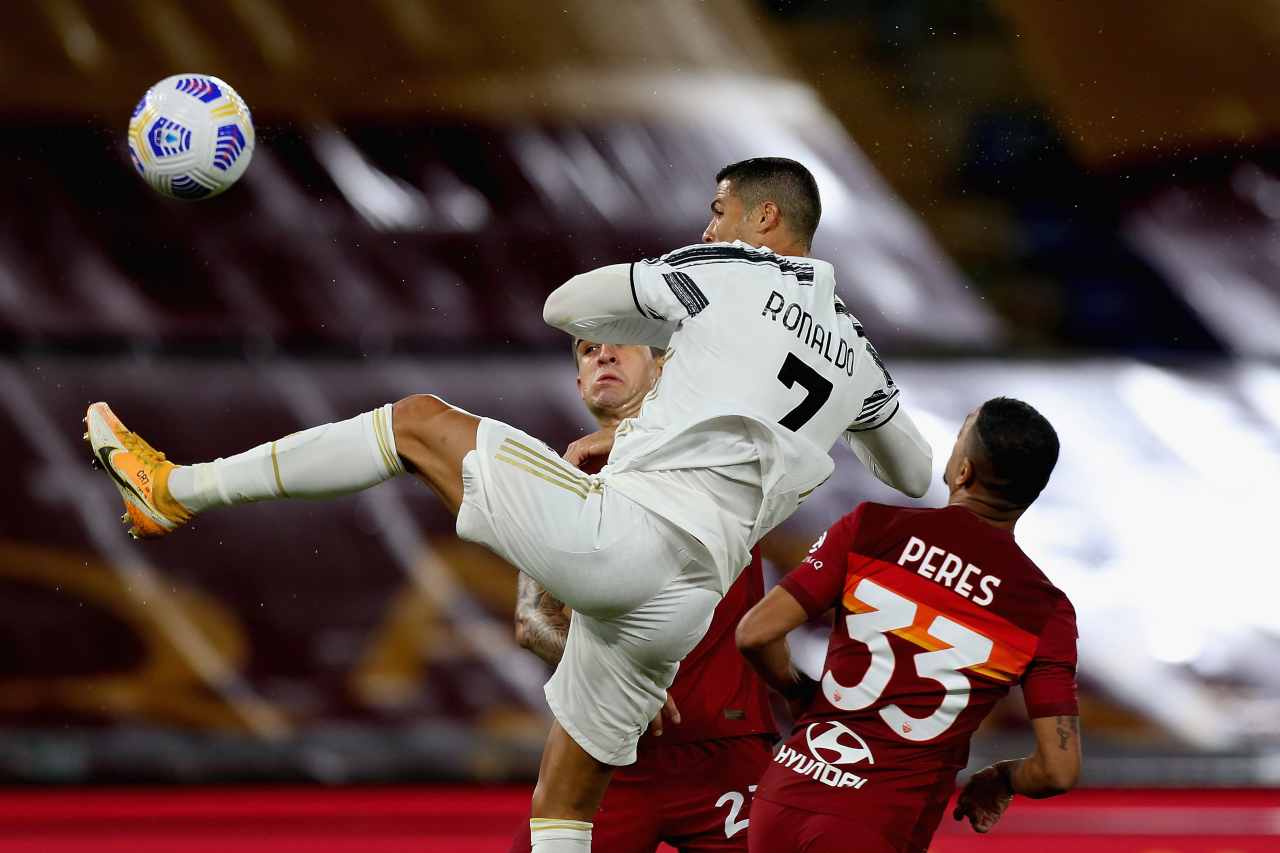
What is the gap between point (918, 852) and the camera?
2.85 m

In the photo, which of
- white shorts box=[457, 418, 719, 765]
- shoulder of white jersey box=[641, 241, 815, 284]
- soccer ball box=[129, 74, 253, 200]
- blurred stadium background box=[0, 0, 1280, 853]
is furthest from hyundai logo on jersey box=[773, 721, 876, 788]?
blurred stadium background box=[0, 0, 1280, 853]

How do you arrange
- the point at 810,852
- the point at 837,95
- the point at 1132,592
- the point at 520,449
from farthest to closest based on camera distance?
the point at 837,95, the point at 1132,592, the point at 520,449, the point at 810,852

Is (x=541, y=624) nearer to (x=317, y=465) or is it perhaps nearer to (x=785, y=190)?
(x=317, y=465)

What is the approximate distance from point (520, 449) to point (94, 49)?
6.45m

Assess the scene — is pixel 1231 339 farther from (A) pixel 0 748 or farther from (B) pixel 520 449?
(A) pixel 0 748

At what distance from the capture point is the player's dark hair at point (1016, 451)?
278 centimetres

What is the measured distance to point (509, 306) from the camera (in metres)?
8.05

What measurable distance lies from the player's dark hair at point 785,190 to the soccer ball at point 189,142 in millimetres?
1349

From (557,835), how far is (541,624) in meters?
0.63

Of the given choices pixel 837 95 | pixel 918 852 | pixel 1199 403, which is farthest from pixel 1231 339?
pixel 918 852

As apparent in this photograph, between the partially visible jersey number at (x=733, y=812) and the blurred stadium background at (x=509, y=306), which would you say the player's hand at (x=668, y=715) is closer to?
the partially visible jersey number at (x=733, y=812)

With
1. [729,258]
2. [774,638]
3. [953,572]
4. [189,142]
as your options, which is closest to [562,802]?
[774,638]

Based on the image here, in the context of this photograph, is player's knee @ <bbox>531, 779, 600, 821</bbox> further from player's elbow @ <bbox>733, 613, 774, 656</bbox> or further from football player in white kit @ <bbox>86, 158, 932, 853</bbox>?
player's elbow @ <bbox>733, 613, 774, 656</bbox>

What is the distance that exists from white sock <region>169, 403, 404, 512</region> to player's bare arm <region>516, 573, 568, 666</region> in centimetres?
70
